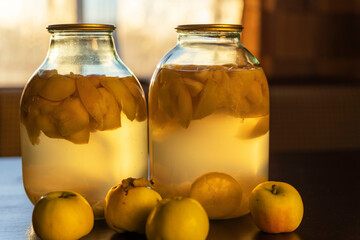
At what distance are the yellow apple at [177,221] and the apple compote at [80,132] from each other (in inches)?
5.3

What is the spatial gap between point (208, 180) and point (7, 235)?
28cm

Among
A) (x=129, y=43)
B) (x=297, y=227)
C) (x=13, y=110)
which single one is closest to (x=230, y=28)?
(x=297, y=227)

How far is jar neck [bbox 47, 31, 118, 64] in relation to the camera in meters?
0.71

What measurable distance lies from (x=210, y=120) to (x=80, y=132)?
181 millimetres

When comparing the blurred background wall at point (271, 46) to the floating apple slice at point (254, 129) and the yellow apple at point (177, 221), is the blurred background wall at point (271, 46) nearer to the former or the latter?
the floating apple slice at point (254, 129)

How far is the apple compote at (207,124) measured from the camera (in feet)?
2.26

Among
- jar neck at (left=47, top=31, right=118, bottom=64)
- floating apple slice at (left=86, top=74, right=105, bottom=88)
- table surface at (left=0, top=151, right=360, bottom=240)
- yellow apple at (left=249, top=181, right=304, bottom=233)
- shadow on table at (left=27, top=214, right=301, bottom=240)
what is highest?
jar neck at (left=47, top=31, right=118, bottom=64)

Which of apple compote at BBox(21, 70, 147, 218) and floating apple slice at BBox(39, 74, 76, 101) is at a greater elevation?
floating apple slice at BBox(39, 74, 76, 101)

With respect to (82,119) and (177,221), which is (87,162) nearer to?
(82,119)

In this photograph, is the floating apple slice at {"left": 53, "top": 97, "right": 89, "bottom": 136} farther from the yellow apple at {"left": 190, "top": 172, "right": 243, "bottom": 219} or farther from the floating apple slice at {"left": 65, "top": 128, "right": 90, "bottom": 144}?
the yellow apple at {"left": 190, "top": 172, "right": 243, "bottom": 219}

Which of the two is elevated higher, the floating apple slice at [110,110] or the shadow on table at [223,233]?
the floating apple slice at [110,110]

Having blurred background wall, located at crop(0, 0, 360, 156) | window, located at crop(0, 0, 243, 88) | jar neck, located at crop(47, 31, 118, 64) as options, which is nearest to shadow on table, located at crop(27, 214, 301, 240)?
jar neck, located at crop(47, 31, 118, 64)

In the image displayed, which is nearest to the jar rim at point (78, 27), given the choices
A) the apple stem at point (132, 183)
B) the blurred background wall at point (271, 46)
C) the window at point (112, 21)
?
the apple stem at point (132, 183)

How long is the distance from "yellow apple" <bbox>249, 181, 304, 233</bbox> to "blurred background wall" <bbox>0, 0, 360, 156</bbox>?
1.17 m
